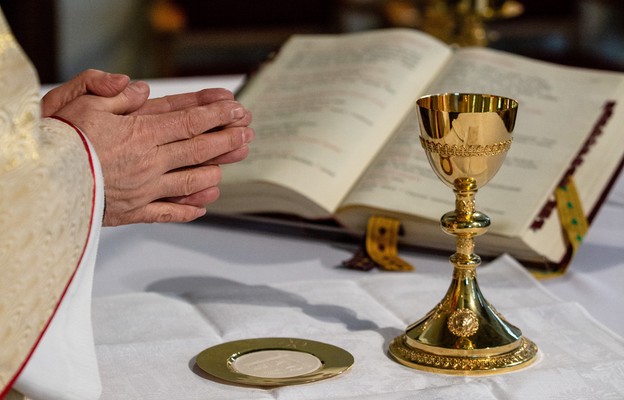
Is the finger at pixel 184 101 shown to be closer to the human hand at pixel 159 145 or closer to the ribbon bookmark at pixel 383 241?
the human hand at pixel 159 145

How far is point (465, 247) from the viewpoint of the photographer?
98 centimetres

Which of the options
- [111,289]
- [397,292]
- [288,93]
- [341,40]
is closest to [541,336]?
[397,292]

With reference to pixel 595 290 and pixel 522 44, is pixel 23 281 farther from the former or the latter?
pixel 522 44

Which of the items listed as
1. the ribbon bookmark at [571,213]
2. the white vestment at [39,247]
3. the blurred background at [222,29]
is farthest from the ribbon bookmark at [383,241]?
the blurred background at [222,29]

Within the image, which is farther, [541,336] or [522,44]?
[522,44]

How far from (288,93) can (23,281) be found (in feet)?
2.84

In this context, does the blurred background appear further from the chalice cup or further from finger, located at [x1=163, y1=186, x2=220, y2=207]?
the chalice cup

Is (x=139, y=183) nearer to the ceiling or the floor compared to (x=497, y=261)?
nearer to the ceiling

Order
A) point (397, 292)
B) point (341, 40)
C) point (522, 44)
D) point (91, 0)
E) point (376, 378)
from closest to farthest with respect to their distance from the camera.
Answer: point (376, 378) < point (397, 292) < point (341, 40) < point (91, 0) < point (522, 44)

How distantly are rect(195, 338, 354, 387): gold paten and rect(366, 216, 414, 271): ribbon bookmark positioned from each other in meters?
0.32

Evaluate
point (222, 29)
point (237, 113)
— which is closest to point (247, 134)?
point (237, 113)

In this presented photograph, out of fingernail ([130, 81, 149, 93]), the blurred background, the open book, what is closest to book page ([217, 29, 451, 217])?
the open book

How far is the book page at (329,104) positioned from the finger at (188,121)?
0.32 meters

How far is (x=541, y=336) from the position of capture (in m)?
1.03
